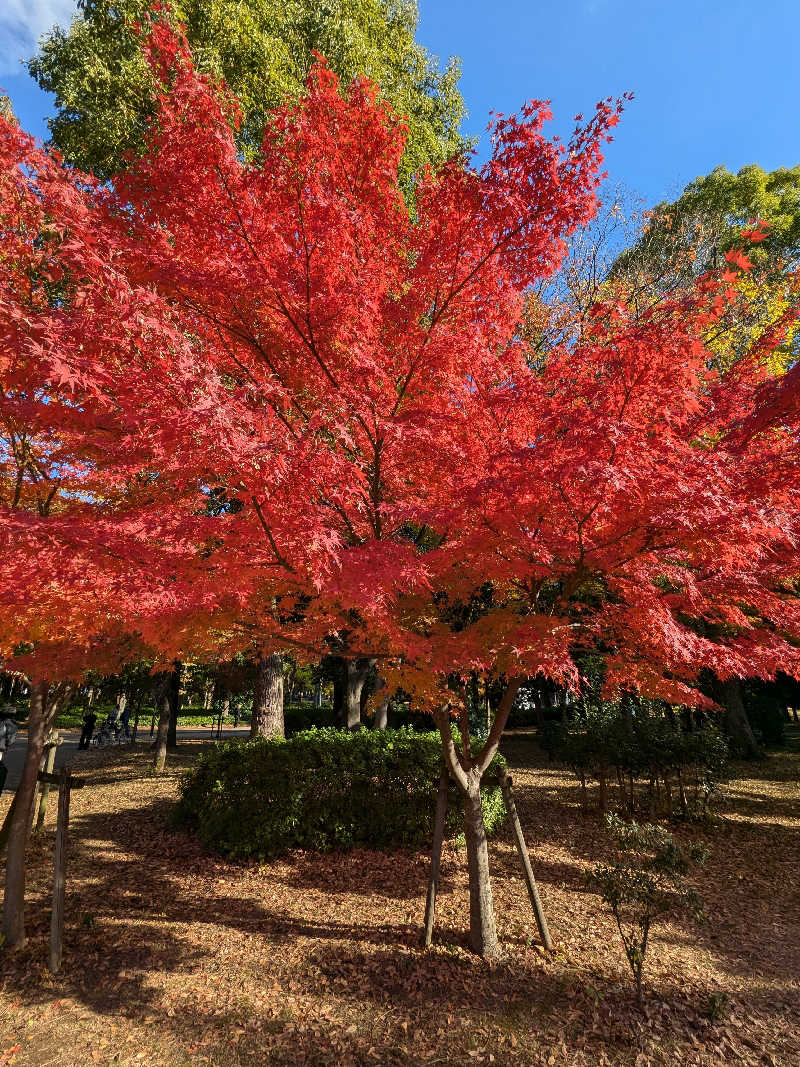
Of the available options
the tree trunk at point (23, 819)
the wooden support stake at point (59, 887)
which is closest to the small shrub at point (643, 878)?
the wooden support stake at point (59, 887)

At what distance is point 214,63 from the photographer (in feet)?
28.6

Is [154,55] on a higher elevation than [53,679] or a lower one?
higher

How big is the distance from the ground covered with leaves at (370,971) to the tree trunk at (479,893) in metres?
0.20

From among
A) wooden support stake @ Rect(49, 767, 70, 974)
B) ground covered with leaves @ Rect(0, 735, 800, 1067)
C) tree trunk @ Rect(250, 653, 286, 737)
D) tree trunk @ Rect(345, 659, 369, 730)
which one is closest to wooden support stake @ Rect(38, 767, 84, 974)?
wooden support stake @ Rect(49, 767, 70, 974)

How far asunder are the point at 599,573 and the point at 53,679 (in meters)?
5.96

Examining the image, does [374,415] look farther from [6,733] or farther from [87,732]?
[87,732]

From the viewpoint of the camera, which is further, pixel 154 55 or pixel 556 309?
pixel 556 309

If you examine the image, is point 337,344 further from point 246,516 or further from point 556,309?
point 556,309

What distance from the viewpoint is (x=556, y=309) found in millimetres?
11750

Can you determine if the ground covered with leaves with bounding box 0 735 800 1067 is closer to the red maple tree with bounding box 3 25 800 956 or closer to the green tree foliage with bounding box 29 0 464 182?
the red maple tree with bounding box 3 25 800 956

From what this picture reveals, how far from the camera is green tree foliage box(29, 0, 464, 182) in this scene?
29.7 feet

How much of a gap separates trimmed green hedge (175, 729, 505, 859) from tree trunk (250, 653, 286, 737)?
2.42 m

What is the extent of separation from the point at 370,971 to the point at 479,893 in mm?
1177

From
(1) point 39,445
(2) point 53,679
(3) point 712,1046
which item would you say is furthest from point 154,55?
(3) point 712,1046
